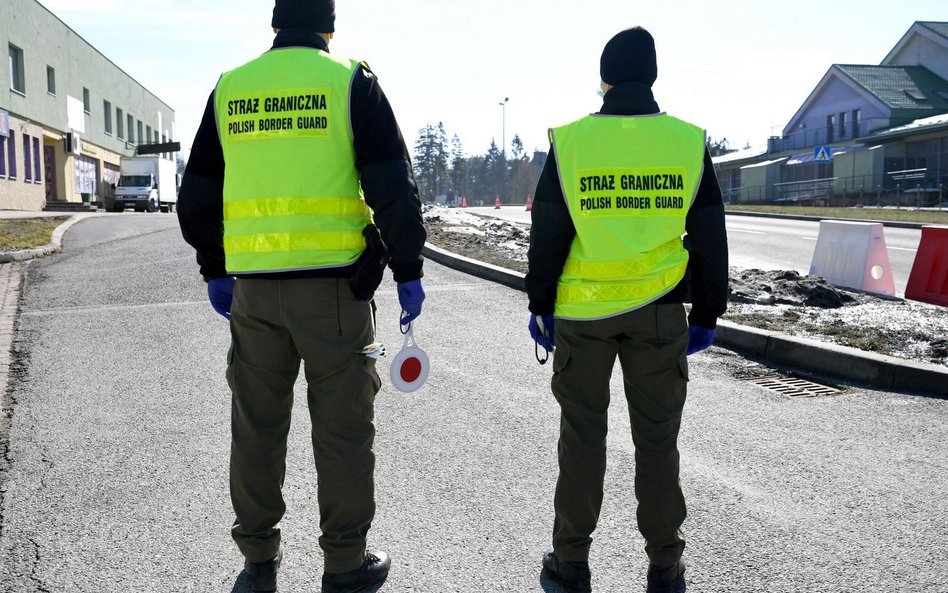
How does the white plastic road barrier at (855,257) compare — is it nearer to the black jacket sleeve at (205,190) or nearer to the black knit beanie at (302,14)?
the black knit beanie at (302,14)

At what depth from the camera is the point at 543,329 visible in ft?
10.5

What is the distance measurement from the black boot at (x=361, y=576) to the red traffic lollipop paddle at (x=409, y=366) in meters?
0.64

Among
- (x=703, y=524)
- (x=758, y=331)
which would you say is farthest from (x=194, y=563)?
(x=758, y=331)

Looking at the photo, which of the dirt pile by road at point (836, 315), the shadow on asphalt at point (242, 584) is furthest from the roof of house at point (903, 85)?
the shadow on asphalt at point (242, 584)

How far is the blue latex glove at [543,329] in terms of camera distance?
3178 millimetres

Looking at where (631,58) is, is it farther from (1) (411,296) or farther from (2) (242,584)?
(2) (242,584)

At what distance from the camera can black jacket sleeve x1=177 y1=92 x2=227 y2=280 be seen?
305cm

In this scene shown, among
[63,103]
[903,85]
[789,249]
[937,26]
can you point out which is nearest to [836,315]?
[789,249]

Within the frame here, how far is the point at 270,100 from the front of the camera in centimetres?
287

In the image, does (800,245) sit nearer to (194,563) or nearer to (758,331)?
(758,331)

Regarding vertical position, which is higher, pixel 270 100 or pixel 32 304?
pixel 270 100

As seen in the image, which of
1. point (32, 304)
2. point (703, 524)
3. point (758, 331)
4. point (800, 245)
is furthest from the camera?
point (800, 245)

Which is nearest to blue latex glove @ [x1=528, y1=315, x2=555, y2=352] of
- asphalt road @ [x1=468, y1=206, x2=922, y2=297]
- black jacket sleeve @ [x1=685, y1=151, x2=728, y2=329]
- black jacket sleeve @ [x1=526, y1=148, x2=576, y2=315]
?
black jacket sleeve @ [x1=526, y1=148, x2=576, y2=315]

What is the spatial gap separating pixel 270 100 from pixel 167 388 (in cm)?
350
